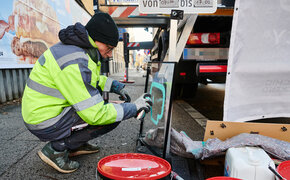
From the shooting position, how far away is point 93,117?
142cm

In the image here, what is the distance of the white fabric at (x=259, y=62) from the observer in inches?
73.8

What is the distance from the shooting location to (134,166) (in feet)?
3.88

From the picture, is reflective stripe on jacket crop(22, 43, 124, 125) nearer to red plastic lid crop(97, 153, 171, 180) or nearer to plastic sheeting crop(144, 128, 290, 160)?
red plastic lid crop(97, 153, 171, 180)

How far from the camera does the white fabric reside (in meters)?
1.87

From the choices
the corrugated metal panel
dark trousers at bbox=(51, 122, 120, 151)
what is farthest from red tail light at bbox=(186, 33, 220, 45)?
the corrugated metal panel

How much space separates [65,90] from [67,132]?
424 mm

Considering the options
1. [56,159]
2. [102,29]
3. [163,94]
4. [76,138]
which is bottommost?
[56,159]

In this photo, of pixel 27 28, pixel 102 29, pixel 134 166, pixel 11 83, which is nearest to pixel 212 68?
pixel 102 29

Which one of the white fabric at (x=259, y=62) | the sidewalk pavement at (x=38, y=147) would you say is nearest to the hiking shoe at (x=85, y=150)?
the sidewalk pavement at (x=38, y=147)

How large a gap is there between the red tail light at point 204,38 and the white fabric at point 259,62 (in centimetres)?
105

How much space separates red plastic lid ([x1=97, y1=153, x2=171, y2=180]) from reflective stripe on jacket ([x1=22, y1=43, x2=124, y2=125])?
0.36 metres

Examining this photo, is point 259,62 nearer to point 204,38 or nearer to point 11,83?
point 204,38

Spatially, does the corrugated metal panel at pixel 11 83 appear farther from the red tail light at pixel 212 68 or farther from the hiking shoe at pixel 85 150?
the red tail light at pixel 212 68

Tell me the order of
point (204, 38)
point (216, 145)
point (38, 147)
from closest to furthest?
point (216, 145)
point (38, 147)
point (204, 38)
